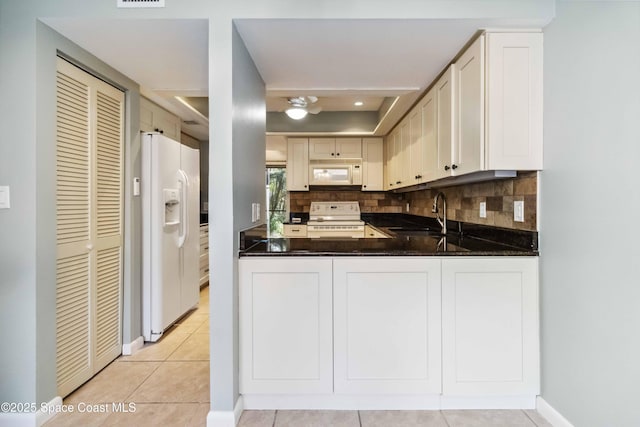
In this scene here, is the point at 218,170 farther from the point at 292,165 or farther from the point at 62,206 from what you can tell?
the point at 292,165

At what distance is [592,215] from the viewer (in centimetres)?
147

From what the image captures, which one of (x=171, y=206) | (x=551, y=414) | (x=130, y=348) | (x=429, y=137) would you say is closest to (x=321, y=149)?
(x=429, y=137)

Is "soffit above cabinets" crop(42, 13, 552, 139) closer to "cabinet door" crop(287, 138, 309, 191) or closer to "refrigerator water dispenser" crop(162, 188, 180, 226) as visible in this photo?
"refrigerator water dispenser" crop(162, 188, 180, 226)

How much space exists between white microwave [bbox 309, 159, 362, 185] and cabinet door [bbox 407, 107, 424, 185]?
1.40 metres

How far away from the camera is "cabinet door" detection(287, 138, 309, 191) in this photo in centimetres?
471

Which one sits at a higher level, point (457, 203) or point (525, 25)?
point (525, 25)

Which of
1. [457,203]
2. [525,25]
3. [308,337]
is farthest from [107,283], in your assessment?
[525,25]

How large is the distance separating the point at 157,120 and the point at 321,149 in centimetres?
227

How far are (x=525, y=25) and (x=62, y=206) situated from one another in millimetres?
2747

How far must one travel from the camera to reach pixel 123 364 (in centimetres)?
243

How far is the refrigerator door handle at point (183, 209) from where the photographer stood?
10.2 feet

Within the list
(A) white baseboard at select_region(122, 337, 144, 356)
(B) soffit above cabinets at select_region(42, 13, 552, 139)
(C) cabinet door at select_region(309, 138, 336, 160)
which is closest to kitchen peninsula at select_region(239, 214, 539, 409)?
(B) soffit above cabinets at select_region(42, 13, 552, 139)

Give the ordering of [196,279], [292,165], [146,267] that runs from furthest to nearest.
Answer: [292,165] < [196,279] < [146,267]

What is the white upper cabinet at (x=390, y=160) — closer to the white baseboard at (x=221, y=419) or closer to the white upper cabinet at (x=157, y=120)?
the white upper cabinet at (x=157, y=120)
